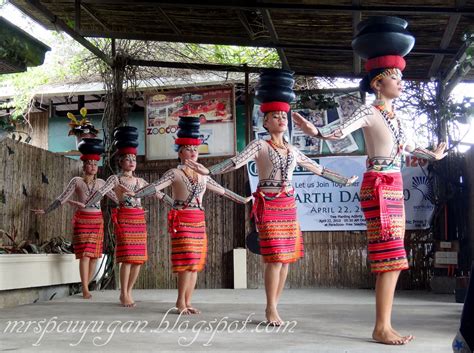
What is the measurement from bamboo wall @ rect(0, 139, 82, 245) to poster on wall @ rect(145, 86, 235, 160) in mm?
1222

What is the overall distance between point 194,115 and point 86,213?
7.62 ft

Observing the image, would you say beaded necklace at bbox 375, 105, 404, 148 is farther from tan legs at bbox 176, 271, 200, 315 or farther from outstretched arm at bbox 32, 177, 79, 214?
outstretched arm at bbox 32, 177, 79, 214

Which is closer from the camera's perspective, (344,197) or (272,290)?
(272,290)

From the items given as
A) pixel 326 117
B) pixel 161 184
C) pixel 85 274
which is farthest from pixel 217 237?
pixel 161 184

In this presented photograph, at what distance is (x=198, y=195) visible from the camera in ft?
18.5

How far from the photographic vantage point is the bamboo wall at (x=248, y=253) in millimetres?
8172

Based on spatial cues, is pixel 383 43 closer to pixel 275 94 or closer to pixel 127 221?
pixel 275 94

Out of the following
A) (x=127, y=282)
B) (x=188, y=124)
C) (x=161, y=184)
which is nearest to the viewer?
(x=161, y=184)

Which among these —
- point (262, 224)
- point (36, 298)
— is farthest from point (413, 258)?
point (36, 298)

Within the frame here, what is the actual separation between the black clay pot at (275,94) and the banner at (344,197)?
3551 millimetres

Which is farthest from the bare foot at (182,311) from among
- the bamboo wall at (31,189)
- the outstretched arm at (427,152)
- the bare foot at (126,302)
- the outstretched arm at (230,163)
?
the bamboo wall at (31,189)

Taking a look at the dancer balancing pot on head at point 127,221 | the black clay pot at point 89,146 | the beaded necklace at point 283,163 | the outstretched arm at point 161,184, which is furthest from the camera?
the black clay pot at point 89,146

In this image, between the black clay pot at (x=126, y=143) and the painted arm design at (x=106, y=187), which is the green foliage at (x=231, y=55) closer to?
the black clay pot at (x=126, y=143)

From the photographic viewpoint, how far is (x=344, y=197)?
332 inches
